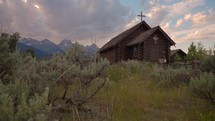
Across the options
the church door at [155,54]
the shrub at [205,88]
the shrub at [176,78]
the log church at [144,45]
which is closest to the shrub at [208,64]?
the shrub at [176,78]

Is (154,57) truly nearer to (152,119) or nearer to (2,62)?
(152,119)

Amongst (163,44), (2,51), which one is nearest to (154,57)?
(163,44)

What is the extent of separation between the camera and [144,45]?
28125mm

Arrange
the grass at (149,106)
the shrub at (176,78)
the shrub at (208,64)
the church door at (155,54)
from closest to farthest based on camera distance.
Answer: the grass at (149,106) < the shrub at (208,64) < the shrub at (176,78) < the church door at (155,54)

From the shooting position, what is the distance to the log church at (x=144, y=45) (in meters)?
28.3

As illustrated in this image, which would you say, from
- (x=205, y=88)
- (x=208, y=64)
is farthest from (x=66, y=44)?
(x=208, y=64)

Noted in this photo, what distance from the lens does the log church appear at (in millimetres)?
28281

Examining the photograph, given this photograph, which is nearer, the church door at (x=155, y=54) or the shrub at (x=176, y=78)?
the shrub at (x=176, y=78)

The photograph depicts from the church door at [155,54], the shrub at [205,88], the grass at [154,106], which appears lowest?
the grass at [154,106]

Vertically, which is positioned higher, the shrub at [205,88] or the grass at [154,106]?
the shrub at [205,88]

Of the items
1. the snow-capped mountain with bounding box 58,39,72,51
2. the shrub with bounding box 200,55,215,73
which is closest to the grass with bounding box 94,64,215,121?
the shrub with bounding box 200,55,215,73

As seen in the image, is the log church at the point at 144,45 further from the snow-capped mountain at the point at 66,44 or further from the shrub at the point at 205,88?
the shrub at the point at 205,88

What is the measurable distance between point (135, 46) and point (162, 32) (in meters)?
3.37

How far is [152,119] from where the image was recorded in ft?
18.8
